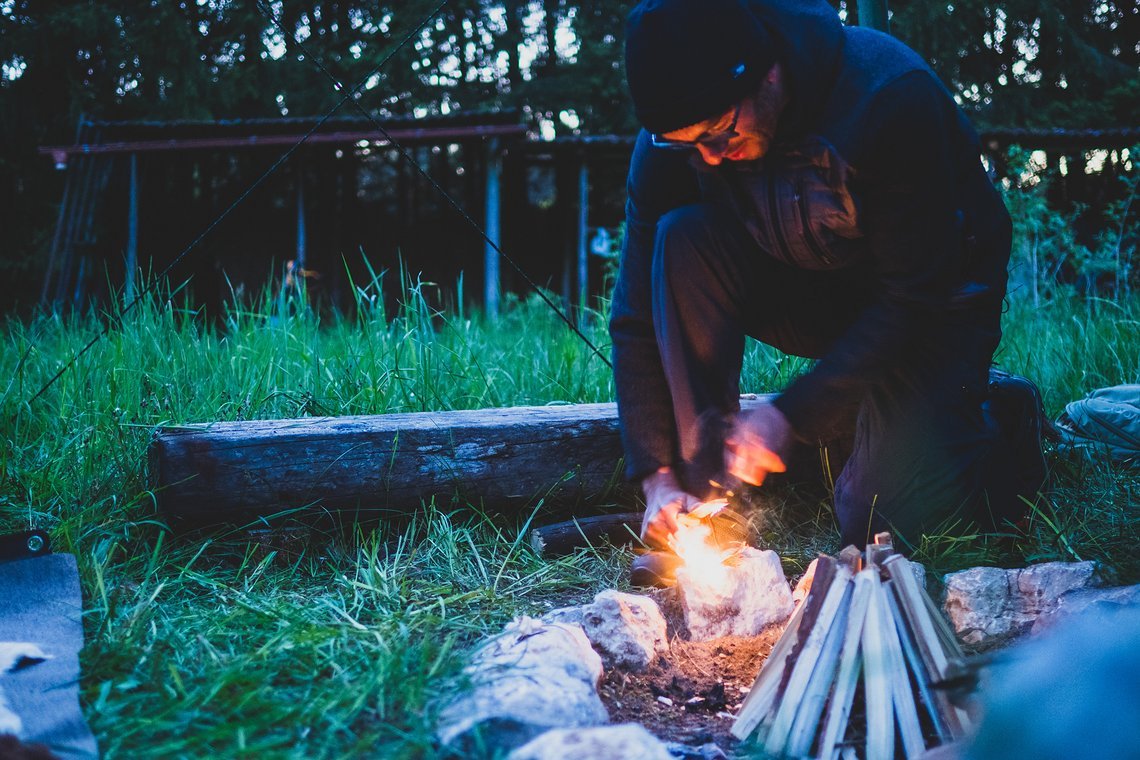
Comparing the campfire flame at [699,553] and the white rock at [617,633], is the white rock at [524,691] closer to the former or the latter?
the white rock at [617,633]

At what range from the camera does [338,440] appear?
7.27 ft

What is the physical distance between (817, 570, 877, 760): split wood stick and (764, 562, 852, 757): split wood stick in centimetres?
3

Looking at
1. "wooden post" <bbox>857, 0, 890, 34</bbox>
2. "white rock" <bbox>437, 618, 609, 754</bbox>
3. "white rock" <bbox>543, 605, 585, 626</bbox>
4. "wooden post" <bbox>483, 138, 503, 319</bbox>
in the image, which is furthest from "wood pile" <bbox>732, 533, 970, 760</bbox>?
"wooden post" <bbox>483, 138, 503, 319</bbox>

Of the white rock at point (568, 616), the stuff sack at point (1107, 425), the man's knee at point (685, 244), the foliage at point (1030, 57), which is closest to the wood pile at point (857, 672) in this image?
the white rock at point (568, 616)

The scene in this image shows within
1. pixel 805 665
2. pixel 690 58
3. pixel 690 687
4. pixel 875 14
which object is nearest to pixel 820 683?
pixel 805 665

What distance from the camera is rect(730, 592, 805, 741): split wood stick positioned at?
148 cm

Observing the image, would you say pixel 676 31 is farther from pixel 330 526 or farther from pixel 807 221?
pixel 330 526

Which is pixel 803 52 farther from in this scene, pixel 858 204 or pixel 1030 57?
pixel 1030 57

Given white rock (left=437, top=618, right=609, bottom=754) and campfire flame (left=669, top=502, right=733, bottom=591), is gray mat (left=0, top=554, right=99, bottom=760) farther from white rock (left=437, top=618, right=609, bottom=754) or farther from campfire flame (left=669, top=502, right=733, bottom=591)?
campfire flame (left=669, top=502, right=733, bottom=591)

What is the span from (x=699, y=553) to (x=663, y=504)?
14 cm

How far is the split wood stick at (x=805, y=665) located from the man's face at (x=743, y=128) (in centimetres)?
88

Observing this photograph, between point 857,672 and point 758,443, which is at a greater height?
point 758,443

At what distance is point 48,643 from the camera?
5.36ft

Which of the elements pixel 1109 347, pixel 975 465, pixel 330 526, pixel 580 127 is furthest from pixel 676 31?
pixel 580 127
